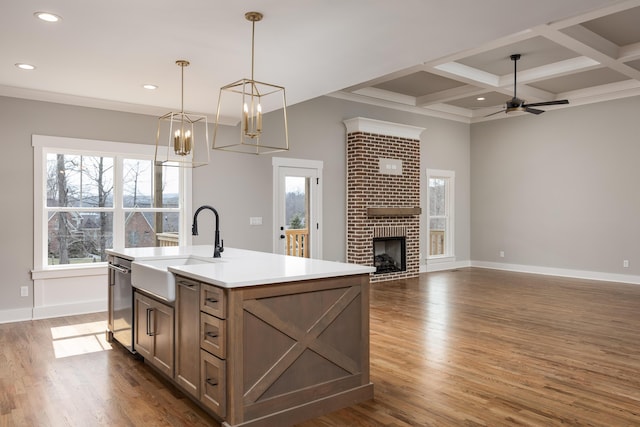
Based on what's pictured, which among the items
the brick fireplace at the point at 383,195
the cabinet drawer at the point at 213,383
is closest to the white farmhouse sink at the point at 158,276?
the cabinet drawer at the point at 213,383

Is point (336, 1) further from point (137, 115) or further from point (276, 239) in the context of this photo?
point (276, 239)

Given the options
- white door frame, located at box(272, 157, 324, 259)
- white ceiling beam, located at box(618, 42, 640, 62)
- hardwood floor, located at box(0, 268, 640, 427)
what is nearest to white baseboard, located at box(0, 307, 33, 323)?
hardwood floor, located at box(0, 268, 640, 427)

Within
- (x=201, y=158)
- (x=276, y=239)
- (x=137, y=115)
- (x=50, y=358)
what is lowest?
(x=50, y=358)

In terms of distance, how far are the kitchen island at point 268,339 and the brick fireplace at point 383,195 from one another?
4.81 meters

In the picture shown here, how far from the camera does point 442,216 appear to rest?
9688mm

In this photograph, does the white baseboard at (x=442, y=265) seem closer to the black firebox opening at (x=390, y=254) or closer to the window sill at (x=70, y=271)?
the black firebox opening at (x=390, y=254)

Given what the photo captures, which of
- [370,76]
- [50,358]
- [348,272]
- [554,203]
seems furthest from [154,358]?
[554,203]

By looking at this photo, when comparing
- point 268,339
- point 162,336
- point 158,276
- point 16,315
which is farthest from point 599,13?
point 16,315

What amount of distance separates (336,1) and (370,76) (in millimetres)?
1699

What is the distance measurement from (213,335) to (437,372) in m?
1.85

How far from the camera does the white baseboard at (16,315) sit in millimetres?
5239

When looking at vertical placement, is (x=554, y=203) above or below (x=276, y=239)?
above

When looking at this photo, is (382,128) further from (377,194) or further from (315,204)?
(315,204)

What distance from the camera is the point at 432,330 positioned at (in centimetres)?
481
